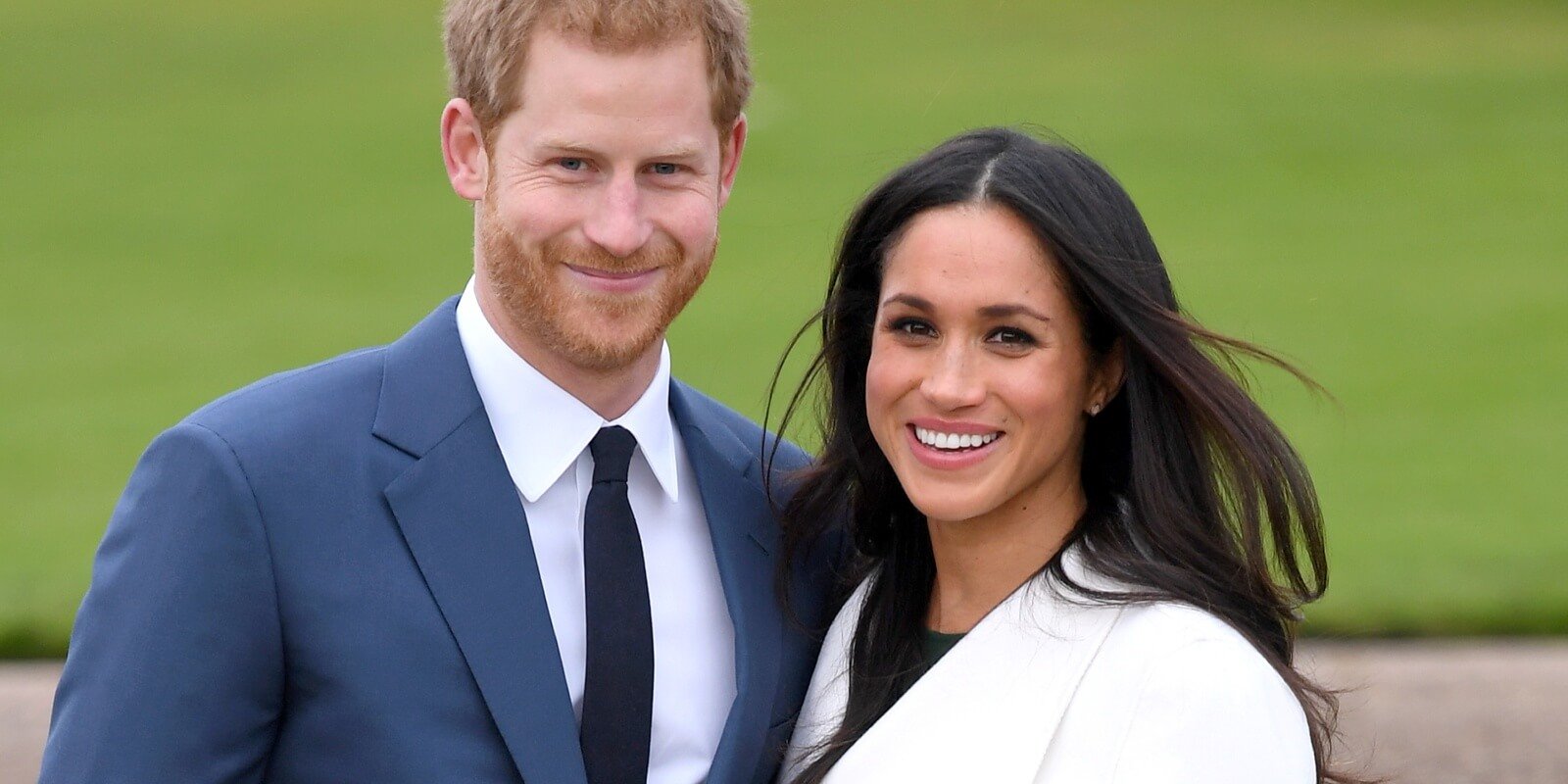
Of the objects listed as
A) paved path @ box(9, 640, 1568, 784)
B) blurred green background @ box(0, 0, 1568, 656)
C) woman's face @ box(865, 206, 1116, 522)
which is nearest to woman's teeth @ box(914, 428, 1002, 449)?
woman's face @ box(865, 206, 1116, 522)

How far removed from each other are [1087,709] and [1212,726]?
8.0 inches

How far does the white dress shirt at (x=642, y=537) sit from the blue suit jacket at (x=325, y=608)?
0.17ft

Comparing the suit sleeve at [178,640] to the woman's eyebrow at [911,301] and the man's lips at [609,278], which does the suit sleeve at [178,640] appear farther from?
the woman's eyebrow at [911,301]

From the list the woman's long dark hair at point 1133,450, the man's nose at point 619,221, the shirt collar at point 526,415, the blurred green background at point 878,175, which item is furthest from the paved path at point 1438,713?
the man's nose at point 619,221

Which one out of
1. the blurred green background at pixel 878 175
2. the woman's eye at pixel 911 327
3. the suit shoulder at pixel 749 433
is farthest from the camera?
the blurred green background at pixel 878 175

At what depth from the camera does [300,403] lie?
3029mm

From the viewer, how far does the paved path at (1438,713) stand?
20.9ft

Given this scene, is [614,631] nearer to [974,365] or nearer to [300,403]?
[300,403]

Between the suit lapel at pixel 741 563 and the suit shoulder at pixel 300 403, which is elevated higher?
the suit shoulder at pixel 300 403

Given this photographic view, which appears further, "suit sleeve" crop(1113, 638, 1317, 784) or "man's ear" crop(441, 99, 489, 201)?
"man's ear" crop(441, 99, 489, 201)

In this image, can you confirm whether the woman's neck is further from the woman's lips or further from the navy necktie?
the navy necktie

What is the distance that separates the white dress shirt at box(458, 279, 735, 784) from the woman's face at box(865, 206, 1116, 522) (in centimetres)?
39

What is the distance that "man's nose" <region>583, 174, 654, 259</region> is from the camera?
3115 mm

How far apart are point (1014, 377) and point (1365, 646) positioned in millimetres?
4831
